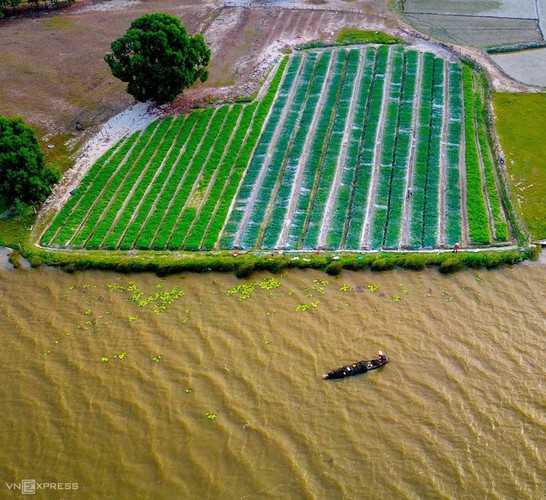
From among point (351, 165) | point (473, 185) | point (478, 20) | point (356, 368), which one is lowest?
point (356, 368)

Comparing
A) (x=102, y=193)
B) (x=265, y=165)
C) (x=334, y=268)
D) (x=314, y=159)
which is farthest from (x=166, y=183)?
(x=334, y=268)

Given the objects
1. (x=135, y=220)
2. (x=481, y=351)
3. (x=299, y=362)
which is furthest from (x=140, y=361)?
(x=481, y=351)

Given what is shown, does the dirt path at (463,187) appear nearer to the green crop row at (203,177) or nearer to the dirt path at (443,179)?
the dirt path at (443,179)

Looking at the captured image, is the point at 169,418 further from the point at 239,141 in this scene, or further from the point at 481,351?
the point at 239,141

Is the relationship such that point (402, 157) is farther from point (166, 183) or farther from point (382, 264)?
point (166, 183)

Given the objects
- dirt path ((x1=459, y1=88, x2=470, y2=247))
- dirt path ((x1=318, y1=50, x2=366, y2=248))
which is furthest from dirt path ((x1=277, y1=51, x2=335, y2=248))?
dirt path ((x1=459, y1=88, x2=470, y2=247))

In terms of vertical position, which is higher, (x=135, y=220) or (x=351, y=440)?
(x=135, y=220)
